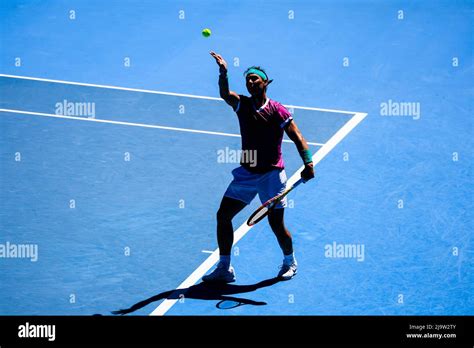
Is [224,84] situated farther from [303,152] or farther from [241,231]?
[241,231]

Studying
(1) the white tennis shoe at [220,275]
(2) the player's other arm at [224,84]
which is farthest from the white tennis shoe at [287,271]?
(2) the player's other arm at [224,84]

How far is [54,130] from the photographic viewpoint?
15.5 meters

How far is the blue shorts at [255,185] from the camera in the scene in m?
11.2

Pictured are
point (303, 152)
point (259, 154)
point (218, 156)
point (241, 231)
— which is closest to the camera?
point (303, 152)

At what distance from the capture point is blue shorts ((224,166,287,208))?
11.2 meters

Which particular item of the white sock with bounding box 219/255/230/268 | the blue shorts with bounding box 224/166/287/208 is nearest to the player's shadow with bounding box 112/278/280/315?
the white sock with bounding box 219/255/230/268

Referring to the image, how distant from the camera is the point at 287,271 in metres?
11.5

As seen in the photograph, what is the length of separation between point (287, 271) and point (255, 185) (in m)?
1.22

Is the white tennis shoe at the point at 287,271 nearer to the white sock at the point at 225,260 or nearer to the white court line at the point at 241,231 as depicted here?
the white sock at the point at 225,260

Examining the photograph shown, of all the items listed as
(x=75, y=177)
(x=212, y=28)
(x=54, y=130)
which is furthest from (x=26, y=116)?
(x=212, y=28)

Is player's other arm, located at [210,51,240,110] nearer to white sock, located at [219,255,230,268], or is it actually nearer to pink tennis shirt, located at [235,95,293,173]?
pink tennis shirt, located at [235,95,293,173]

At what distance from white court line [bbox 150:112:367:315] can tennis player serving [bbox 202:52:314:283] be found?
0.88 feet

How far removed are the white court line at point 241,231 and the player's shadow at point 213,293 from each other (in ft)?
0.28

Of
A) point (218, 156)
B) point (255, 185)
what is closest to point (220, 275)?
point (255, 185)
